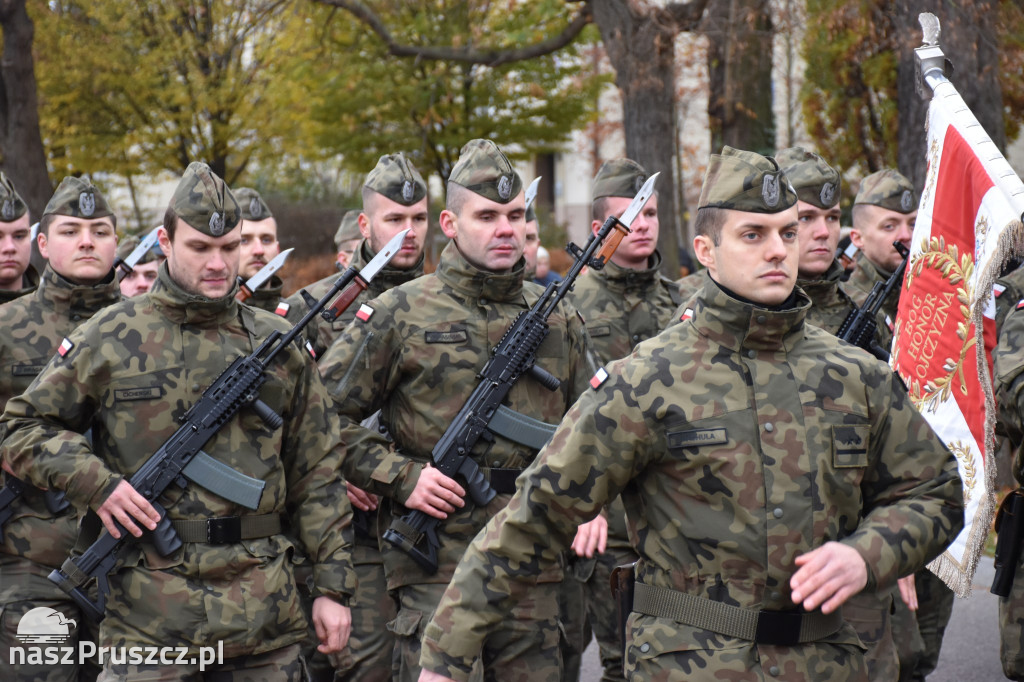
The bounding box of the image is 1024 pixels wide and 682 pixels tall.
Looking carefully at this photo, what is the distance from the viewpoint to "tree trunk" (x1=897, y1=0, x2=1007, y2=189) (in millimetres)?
A: 10320

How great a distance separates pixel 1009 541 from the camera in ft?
16.0

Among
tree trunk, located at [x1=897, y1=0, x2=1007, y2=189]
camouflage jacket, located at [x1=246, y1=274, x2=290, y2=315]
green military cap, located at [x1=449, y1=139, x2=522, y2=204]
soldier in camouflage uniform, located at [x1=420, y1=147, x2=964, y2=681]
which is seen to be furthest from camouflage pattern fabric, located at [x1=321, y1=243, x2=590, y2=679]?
tree trunk, located at [x1=897, y1=0, x2=1007, y2=189]

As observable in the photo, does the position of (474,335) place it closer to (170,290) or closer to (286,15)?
(170,290)

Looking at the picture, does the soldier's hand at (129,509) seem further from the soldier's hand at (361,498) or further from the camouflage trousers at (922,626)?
the camouflage trousers at (922,626)

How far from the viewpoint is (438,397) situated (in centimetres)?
532

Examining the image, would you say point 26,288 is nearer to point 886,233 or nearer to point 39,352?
point 39,352

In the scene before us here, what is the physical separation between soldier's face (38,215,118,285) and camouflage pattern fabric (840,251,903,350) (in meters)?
3.87

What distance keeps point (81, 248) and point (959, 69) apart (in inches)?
297

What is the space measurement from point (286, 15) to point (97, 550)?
15.7 meters

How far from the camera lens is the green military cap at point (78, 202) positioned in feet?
20.7

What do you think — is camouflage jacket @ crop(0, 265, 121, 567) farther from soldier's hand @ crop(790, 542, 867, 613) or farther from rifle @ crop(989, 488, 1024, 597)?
rifle @ crop(989, 488, 1024, 597)

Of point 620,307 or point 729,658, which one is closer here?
point 729,658

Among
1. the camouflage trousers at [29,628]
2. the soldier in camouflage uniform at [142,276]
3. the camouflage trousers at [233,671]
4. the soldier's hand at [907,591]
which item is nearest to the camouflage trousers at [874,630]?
the soldier's hand at [907,591]

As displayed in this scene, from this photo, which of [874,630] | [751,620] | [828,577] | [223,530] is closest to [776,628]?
[751,620]
